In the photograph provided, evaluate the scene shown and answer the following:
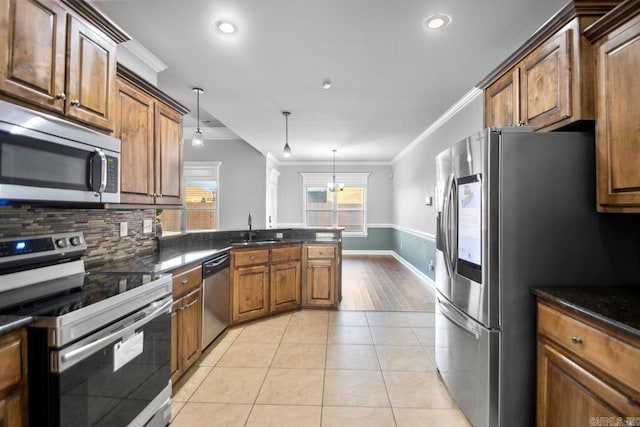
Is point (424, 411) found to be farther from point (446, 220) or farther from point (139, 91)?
point (139, 91)

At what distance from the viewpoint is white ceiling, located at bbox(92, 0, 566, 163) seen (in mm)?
1955

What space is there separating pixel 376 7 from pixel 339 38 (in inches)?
16.5

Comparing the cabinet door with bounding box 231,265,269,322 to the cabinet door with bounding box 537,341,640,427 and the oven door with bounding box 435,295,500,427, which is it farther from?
the cabinet door with bounding box 537,341,640,427

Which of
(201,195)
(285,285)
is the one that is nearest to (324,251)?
(285,285)

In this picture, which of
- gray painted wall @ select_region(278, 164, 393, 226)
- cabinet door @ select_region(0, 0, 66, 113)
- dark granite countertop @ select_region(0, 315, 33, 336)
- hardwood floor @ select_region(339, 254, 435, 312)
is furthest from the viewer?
gray painted wall @ select_region(278, 164, 393, 226)

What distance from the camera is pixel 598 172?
4.84ft

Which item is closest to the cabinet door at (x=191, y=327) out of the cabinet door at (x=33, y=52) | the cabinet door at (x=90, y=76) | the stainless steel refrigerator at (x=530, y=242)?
the cabinet door at (x=90, y=76)

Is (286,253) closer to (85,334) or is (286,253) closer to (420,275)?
(85,334)

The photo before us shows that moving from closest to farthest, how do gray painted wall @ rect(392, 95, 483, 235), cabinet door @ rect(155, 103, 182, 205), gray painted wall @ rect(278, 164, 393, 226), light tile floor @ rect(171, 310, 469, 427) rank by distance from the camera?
light tile floor @ rect(171, 310, 469, 427) → cabinet door @ rect(155, 103, 182, 205) → gray painted wall @ rect(392, 95, 483, 235) → gray painted wall @ rect(278, 164, 393, 226)

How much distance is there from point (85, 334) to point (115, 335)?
0.15 meters

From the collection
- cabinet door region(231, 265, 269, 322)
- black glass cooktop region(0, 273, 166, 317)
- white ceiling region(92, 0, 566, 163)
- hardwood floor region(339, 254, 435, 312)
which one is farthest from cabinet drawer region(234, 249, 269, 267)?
white ceiling region(92, 0, 566, 163)

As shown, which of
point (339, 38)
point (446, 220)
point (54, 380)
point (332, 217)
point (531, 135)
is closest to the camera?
point (54, 380)

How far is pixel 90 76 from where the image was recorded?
5.32 feet

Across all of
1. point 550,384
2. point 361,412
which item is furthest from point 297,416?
point 550,384
